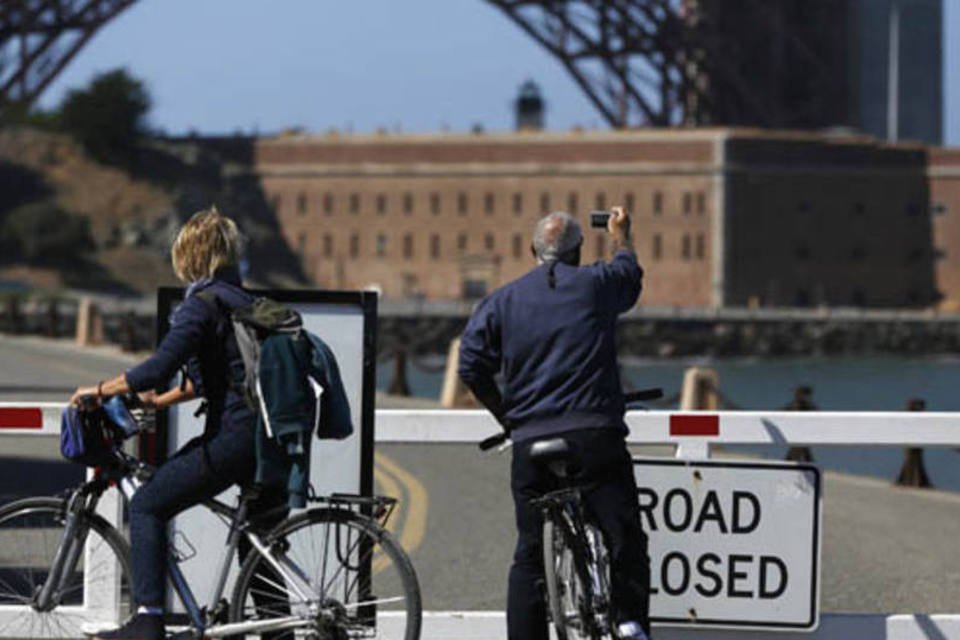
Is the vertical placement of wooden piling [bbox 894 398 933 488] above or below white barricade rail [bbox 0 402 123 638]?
below

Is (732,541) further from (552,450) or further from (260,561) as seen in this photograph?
(260,561)

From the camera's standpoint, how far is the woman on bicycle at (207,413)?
24.6 ft

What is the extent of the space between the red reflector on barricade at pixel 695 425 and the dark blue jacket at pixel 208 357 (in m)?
2.01

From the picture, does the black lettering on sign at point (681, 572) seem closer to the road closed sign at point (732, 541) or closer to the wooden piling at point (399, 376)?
the road closed sign at point (732, 541)

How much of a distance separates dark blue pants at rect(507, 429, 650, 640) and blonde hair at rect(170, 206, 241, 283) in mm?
1062

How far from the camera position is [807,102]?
119m

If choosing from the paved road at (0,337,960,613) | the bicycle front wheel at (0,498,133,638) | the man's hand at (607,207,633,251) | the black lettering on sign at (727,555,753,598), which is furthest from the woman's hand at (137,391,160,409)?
the paved road at (0,337,960,613)

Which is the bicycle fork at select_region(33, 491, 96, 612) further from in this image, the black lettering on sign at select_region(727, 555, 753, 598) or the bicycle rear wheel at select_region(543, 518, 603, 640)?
the black lettering on sign at select_region(727, 555, 753, 598)

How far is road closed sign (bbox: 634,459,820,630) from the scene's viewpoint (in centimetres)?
874

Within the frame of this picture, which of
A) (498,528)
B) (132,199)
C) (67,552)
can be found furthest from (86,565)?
(132,199)

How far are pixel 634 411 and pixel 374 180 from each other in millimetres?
105745

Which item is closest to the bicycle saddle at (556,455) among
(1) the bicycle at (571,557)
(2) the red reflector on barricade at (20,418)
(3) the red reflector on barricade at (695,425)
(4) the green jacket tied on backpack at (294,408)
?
(1) the bicycle at (571,557)

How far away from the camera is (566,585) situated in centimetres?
763

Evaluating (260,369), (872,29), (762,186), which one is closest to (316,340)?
(260,369)
